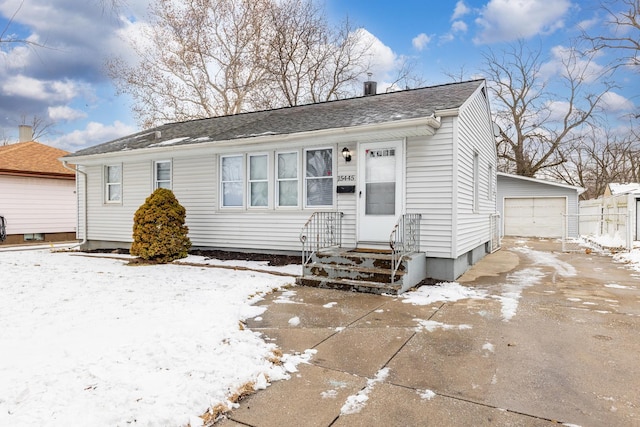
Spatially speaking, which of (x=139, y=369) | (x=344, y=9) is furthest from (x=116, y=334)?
(x=344, y=9)

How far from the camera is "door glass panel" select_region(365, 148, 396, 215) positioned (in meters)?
7.18

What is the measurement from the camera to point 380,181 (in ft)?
23.9

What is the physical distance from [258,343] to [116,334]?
4.51ft

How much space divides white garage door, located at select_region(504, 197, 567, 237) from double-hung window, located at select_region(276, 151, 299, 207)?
14.0 m

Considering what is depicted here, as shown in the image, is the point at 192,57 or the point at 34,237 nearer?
the point at 34,237

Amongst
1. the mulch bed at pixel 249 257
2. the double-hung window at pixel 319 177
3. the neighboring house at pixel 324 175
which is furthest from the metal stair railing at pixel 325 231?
the mulch bed at pixel 249 257

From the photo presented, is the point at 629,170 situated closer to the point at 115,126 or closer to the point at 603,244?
the point at 603,244

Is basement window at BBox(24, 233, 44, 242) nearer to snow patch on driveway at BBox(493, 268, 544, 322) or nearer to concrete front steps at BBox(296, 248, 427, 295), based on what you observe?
concrete front steps at BBox(296, 248, 427, 295)

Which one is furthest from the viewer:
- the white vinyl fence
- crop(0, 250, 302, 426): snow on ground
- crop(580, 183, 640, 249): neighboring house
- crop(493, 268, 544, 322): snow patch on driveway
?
the white vinyl fence

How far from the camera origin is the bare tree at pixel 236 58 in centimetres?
1939

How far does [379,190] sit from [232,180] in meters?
3.83

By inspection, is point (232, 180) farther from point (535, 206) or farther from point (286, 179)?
point (535, 206)

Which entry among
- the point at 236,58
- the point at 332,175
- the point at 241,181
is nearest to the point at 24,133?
the point at 236,58

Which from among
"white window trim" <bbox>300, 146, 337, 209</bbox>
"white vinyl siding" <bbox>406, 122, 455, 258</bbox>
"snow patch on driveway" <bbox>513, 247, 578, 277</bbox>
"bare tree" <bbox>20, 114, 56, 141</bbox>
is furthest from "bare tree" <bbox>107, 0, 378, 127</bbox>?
"white vinyl siding" <bbox>406, 122, 455, 258</bbox>
